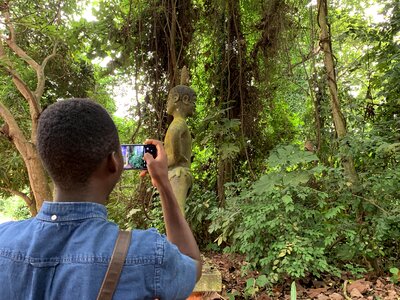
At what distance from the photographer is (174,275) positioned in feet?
2.82

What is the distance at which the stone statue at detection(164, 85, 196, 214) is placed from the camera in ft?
10.7

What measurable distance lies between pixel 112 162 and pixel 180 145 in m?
2.35

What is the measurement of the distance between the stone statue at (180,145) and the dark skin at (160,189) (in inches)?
80.9

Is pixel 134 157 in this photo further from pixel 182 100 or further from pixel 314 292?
pixel 314 292

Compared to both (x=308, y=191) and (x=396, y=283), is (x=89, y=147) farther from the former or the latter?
(x=396, y=283)

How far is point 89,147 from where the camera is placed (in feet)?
2.90

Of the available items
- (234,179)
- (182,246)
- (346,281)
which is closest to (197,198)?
(234,179)

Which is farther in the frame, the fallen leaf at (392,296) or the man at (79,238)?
the fallen leaf at (392,296)

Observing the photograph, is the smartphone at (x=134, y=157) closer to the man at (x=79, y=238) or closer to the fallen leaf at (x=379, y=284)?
the man at (x=79, y=238)

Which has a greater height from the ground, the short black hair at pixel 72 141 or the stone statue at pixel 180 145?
the stone statue at pixel 180 145

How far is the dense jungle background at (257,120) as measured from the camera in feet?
11.8

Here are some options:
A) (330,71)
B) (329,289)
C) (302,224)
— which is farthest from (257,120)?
(329,289)

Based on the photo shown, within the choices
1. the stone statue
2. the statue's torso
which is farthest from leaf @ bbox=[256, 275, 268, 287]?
the statue's torso

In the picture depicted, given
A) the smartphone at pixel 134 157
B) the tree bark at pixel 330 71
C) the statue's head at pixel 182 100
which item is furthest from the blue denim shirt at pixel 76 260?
the tree bark at pixel 330 71
